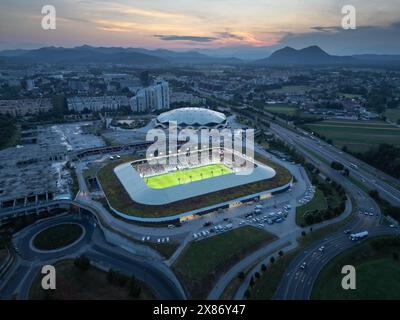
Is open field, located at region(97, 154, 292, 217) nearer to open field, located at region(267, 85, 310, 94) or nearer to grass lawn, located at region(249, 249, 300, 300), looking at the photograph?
grass lawn, located at region(249, 249, 300, 300)

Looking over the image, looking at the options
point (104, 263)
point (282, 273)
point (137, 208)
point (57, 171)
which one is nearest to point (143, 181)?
point (137, 208)

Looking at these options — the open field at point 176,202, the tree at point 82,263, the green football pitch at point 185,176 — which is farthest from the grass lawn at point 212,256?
the green football pitch at point 185,176

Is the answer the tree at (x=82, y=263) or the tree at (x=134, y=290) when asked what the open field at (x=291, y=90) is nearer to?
the tree at (x=82, y=263)

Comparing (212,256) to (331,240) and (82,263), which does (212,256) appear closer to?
(82,263)

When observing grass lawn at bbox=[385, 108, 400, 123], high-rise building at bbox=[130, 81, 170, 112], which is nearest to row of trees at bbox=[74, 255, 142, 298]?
high-rise building at bbox=[130, 81, 170, 112]

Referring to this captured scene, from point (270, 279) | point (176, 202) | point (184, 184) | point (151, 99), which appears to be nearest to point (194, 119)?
point (151, 99)
